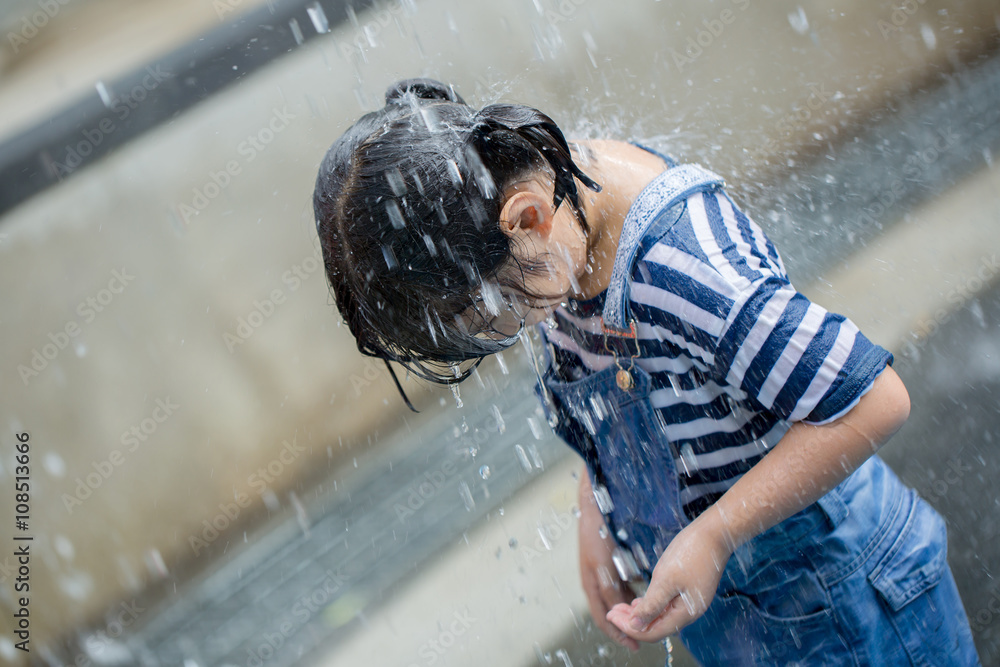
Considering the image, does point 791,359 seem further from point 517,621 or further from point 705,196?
point 517,621

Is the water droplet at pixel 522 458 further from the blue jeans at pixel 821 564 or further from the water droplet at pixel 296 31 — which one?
the water droplet at pixel 296 31

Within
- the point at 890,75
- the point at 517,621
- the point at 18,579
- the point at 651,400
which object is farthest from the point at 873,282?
the point at 18,579

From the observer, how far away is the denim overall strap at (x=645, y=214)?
67cm

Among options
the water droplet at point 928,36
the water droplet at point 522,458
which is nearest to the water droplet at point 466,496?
the water droplet at point 522,458

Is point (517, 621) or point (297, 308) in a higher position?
point (297, 308)

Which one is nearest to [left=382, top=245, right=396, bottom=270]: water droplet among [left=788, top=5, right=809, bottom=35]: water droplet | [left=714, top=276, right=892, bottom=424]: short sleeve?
[left=714, top=276, right=892, bottom=424]: short sleeve

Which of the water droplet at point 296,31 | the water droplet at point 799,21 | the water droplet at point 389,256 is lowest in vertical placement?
the water droplet at point 799,21

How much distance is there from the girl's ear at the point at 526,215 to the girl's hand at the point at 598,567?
1.40 feet

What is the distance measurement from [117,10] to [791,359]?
151 centimetres

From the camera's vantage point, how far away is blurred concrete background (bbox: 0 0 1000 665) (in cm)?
147

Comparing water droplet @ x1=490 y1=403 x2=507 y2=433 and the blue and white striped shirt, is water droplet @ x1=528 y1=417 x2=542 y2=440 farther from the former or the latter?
the blue and white striped shirt

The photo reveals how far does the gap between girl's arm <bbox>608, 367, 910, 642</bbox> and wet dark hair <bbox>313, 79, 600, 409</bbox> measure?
291 mm

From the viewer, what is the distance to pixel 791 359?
0.60 m

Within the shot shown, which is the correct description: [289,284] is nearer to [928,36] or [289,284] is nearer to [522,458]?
[522,458]
